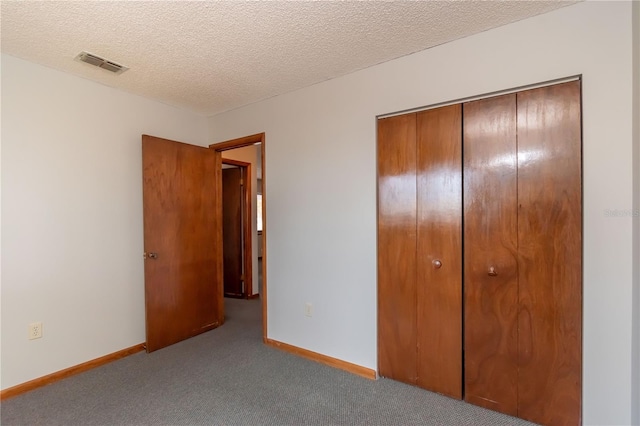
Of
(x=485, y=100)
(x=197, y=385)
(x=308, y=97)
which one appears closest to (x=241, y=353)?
(x=197, y=385)

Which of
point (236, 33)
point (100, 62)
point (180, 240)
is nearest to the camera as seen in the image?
point (236, 33)

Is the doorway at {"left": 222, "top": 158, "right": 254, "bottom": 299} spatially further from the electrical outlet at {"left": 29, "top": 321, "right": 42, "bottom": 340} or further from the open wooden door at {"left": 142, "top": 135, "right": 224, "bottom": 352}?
the electrical outlet at {"left": 29, "top": 321, "right": 42, "bottom": 340}

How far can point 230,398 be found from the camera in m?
2.16

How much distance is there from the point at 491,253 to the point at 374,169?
1005 mm

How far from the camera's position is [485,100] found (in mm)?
2018

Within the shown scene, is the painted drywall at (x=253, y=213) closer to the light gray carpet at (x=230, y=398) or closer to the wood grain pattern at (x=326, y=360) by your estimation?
the wood grain pattern at (x=326, y=360)

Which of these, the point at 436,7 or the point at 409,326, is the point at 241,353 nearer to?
the point at 409,326

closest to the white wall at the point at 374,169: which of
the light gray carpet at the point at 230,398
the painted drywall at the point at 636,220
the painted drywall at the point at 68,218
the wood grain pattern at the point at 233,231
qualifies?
the painted drywall at the point at 636,220

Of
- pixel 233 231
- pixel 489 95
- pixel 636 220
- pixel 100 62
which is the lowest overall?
pixel 233 231

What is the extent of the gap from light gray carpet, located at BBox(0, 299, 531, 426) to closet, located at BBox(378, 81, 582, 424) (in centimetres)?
24

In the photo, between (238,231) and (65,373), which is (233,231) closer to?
(238,231)

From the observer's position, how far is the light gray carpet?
194cm

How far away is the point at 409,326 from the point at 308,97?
2.11 metres

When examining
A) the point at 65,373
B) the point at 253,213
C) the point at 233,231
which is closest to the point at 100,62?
the point at 65,373
